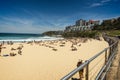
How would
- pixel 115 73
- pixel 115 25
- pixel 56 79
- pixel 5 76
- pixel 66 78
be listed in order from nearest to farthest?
pixel 66 78, pixel 115 73, pixel 56 79, pixel 5 76, pixel 115 25

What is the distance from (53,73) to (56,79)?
1293 millimetres

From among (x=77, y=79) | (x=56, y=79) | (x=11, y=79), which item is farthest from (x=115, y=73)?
(x=11, y=79)

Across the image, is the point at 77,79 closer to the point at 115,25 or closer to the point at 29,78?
the point at 29,78

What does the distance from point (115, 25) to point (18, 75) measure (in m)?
119

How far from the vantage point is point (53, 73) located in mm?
11156

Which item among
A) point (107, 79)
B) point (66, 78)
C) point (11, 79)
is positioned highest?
point (66, 78)

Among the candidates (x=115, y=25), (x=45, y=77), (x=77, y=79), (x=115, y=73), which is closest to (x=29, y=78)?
(x=45, y=77)

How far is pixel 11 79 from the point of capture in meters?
10.2

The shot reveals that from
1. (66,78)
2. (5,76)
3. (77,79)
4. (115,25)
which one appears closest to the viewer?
(66,78)

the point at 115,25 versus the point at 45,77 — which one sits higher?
the point at 115,25

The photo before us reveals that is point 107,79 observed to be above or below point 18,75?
above

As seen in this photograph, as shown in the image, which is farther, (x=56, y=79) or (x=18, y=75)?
(x=18, y=75)

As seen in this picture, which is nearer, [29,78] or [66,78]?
[66,78]

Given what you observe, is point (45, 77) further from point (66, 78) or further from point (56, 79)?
point (66, 78)
